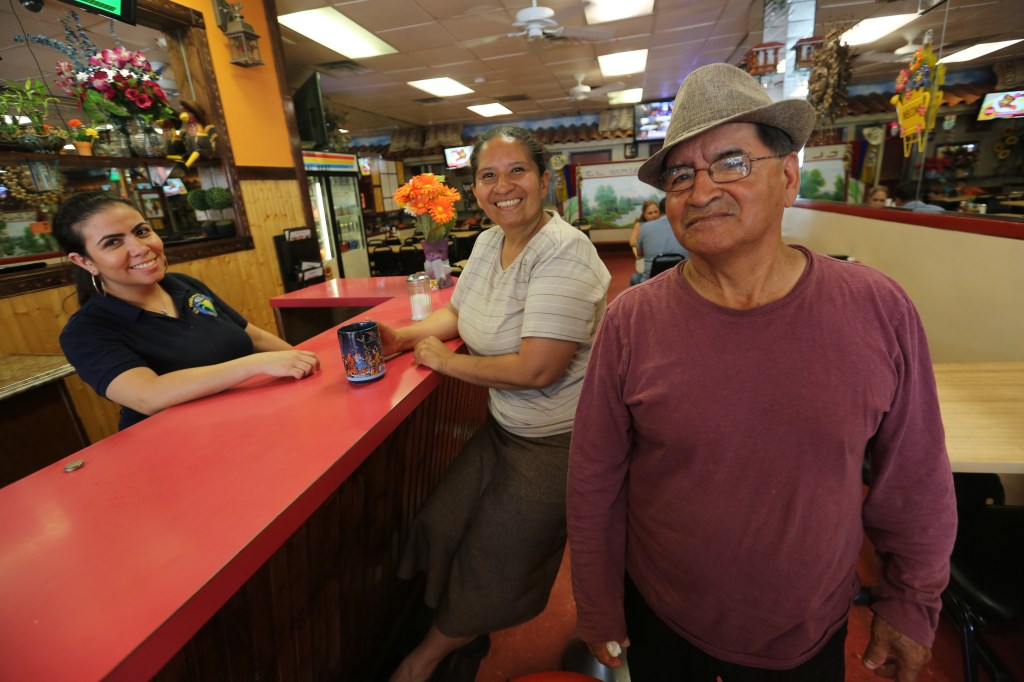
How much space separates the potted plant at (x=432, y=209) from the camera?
238 centimetres

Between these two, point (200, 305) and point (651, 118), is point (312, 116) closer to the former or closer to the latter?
point (200, 305)

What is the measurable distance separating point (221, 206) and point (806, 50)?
5669mm

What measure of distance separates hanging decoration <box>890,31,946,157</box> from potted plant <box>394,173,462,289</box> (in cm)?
277

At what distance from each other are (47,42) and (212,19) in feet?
4.57

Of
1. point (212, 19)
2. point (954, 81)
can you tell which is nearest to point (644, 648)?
point (212, 19)

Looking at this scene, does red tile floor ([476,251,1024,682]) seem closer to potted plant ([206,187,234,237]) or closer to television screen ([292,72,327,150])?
potted plant ([206,187,234,237])

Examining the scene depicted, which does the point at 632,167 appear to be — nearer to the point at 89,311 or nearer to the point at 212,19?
the point at 212,19

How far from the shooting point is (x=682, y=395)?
86 cm

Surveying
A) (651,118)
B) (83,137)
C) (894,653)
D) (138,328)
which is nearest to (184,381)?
(138,328)

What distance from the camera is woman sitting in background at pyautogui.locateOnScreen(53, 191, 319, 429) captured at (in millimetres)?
1350

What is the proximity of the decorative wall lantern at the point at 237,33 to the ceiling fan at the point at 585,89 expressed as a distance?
581 cm

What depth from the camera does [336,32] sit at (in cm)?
535

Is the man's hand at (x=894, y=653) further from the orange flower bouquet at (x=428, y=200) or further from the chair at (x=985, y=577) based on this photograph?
the orange flower bouquet at (x=428, y=200)

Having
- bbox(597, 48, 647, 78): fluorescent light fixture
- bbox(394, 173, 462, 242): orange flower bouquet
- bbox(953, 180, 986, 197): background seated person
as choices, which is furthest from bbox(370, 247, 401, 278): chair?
bbox(953, 180, 986, 197): background seated person
